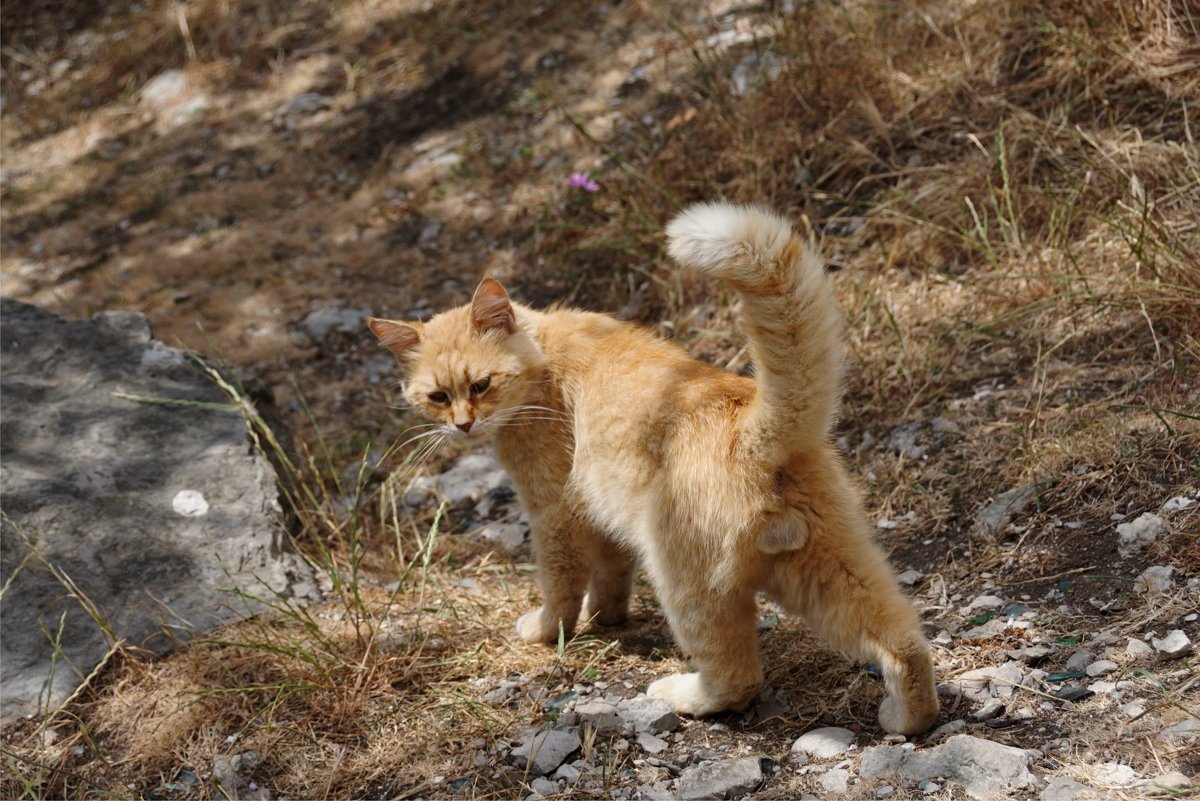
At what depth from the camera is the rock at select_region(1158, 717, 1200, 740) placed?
219cm

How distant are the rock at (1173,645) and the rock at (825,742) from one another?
0.77 meters

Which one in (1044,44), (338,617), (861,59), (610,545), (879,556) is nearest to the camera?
(879,556)

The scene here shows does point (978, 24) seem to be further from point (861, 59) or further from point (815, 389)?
point (815, 389)

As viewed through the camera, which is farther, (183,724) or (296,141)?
(296,141)

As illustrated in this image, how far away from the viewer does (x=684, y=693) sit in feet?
9.25

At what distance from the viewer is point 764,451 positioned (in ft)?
8.34

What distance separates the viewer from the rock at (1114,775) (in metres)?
2.14

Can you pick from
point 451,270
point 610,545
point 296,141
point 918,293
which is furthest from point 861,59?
point 296,141

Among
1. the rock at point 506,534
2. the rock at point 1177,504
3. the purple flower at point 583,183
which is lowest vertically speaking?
the rock at point 506,534

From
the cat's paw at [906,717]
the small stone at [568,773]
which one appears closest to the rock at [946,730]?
the cat's paw at [906,717]

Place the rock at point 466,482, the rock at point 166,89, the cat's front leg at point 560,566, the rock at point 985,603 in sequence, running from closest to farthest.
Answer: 1. the rock at point 985,603
2. the cat's front leg at point 560,566
3. the rock at point 466,482
4. the rock at point 166,89

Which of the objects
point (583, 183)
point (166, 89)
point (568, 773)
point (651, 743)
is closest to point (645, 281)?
point (583, 183)

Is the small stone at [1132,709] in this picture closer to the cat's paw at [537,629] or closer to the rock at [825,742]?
the rock at [825,742]

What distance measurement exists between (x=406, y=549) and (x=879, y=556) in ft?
6.87
